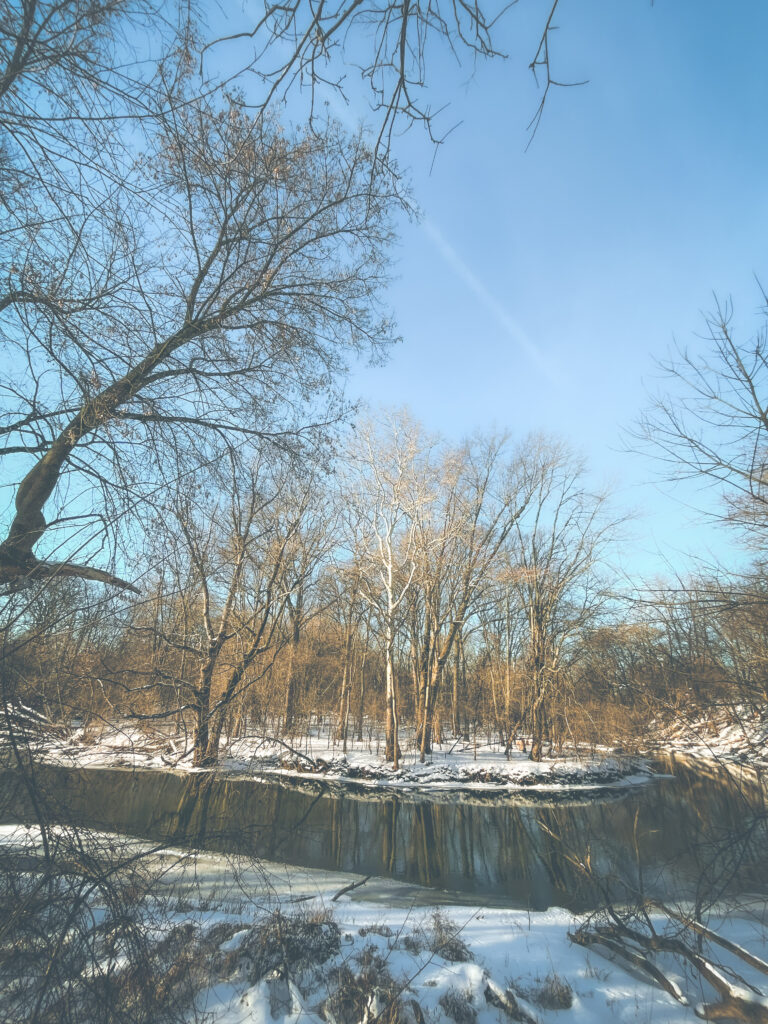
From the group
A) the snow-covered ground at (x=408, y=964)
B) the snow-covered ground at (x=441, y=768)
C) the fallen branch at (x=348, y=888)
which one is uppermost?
the snow-covered ground at (x=441, y=768)

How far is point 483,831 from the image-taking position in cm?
1109

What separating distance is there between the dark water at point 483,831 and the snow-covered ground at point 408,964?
0.74 meters

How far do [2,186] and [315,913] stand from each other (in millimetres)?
7428

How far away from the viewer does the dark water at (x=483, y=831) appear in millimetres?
7391

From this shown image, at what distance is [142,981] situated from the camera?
2.52m

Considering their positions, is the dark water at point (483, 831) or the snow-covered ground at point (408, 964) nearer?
the snow-covered ground at point (408, 964)

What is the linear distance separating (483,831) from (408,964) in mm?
7427

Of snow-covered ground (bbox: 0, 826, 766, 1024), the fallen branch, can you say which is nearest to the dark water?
snow-covered ground (bbox: 0, 826, 766, 1024)

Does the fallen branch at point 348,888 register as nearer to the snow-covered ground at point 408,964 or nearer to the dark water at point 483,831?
the snow-covered ground at point 408,964

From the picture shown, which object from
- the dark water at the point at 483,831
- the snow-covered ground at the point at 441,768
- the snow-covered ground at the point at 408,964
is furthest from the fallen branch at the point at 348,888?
the snow-covered ground at the point at 441,768

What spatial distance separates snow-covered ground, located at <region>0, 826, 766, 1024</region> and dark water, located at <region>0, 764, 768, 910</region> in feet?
2.43

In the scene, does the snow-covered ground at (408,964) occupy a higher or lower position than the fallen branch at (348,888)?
higher

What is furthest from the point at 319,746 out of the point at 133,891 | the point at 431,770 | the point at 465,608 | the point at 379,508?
the point at 133,891

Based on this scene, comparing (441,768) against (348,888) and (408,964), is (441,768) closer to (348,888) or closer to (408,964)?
(348,888)
